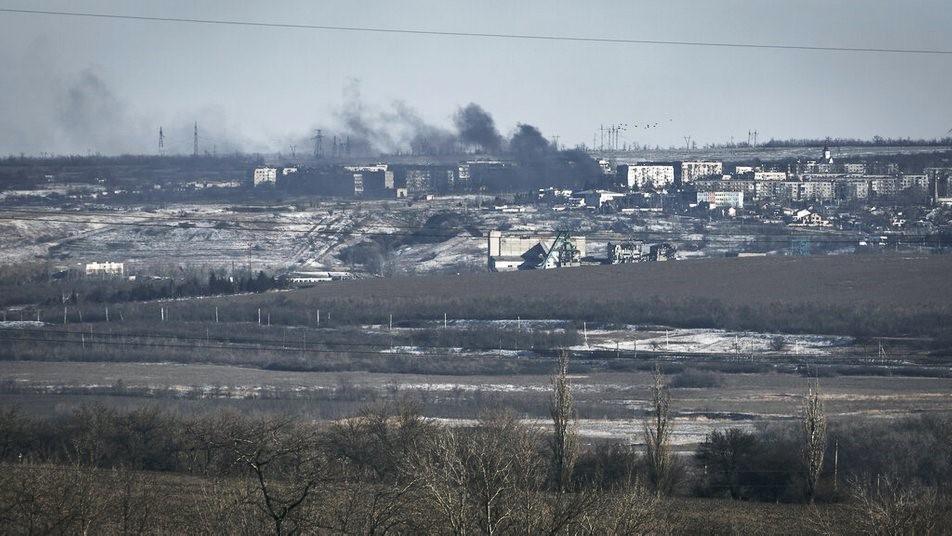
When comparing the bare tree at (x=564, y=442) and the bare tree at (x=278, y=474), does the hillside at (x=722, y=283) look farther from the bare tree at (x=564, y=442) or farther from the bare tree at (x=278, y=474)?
the bare tree at (x=278, y=474)

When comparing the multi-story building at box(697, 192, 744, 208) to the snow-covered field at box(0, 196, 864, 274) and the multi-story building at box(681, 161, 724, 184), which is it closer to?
the snow-covered field at box(0, 196, 864, 274)

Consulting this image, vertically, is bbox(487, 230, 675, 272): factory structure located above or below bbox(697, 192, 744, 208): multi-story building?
below

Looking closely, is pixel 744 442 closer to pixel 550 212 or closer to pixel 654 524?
pixel 654 524

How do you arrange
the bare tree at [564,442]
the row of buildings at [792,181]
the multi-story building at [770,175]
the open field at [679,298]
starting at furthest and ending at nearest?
the multi-story building at [770,175] < the row of buildings at [792,181] < the open field at [679,298] < the bare tree at [564,442]

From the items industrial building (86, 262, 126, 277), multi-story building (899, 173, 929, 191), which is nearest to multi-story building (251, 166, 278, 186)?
industrial building (86, 262, 126, 277)

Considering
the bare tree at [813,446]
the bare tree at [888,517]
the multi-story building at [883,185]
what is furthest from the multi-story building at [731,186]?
the bare tree at [888,517]

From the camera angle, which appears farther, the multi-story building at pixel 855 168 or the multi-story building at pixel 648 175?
the multi-story building at pixel 648 175

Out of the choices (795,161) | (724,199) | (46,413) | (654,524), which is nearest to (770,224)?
(724,199)

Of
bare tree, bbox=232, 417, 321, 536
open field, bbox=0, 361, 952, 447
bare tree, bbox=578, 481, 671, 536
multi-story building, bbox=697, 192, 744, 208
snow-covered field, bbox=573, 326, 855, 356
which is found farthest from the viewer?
multi-story building, bbox=697, 192, 744, 208
